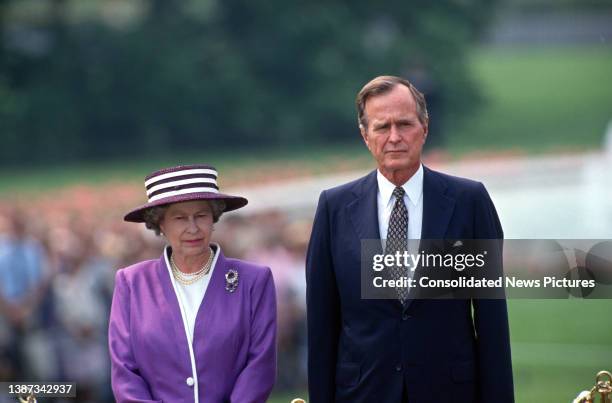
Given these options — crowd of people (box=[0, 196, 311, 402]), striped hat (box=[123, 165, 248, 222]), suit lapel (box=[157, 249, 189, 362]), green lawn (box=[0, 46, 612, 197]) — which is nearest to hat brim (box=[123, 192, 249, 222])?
striped hat (box=[123, 165, 248, 222])

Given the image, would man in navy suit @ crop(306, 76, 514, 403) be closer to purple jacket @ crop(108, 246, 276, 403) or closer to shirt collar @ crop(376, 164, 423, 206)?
shirt collar @ crop(376, 164, 423, 206)

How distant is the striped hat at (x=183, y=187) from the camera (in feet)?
14.8

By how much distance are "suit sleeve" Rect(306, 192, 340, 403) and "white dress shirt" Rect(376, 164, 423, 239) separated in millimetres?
194

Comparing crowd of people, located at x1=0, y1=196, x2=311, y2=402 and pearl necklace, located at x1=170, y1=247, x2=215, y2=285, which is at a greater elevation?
crowd of people, located at x1=0, y1=196, x2=311, y2=402

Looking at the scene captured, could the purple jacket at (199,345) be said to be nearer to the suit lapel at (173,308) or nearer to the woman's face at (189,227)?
the suit lapel at (173,308)

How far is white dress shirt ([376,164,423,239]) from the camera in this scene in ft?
14.4

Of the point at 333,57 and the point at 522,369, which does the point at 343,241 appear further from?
the point at 333,57

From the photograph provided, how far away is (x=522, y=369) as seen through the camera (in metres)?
10.6

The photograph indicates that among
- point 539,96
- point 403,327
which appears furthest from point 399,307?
point 539,96

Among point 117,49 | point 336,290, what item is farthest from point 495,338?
point 117,49

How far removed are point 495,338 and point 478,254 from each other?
11.2 inches

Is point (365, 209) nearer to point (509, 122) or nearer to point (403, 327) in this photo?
point (403, 327)

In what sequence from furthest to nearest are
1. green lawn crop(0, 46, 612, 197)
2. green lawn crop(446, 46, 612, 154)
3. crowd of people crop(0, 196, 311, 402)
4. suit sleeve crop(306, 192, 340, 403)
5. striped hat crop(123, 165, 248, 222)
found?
green lawn crop(446, 46, 612, 154) < green lawn crop(0, 46, 612, 197) < crowd of people crop(0, 196, 311, 402) < striped hat crop(123, 165, 248, 222) < suit sleeve crop(306, 192, 340, 403)

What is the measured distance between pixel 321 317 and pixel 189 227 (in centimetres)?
54
